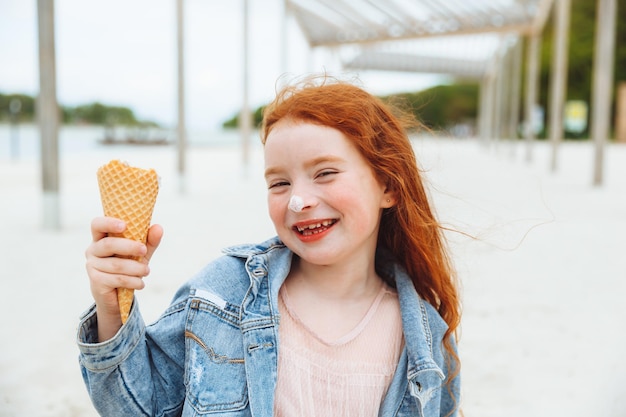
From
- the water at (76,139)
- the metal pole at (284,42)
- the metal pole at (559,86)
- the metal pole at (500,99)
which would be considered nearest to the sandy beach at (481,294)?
the metal pole at (559,86)

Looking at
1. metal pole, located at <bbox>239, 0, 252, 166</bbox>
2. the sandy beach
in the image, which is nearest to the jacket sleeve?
the sandy beach

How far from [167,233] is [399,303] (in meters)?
4.25

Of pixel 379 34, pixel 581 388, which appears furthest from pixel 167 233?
pixel 379 34

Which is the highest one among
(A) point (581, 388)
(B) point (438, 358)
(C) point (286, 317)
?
(C) point (286, 317)

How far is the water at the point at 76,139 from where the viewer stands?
17.8 m

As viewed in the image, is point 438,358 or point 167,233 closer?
point 438,358

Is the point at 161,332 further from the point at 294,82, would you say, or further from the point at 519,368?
the point at 519,368

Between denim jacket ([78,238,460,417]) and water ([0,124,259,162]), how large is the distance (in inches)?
374

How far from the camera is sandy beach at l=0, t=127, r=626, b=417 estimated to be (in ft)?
7.75

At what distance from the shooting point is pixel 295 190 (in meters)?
1.41

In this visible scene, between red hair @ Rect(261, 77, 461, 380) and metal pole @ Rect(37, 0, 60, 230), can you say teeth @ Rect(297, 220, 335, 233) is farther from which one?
metal pole @ Rect(37, 0, 60, 230)

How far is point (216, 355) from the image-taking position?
4.23 feet

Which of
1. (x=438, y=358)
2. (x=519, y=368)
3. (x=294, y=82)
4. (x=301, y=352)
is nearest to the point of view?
(x=301, y=352)

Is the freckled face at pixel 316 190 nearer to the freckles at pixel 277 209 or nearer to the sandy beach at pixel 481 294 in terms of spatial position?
the freckles at pixel 277 209
